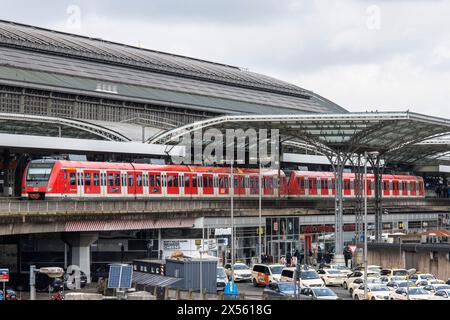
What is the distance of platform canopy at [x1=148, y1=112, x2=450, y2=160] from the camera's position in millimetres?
67812

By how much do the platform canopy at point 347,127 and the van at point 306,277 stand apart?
1634 cm

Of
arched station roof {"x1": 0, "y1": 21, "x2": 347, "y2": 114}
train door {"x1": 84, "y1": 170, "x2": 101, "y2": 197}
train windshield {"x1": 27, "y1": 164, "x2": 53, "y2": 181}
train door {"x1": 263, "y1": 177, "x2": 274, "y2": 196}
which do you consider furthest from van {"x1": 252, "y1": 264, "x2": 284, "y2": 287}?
arched station roof {"x1": 0, "y1": 21, "x2": 347, "y2": 114}

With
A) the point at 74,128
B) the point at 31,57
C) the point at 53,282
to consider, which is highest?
the point at 31,57

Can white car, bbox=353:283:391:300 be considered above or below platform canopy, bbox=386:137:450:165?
below

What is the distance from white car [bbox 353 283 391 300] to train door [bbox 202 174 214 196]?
26928 mm

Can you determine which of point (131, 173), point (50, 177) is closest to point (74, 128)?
point (131, 173)

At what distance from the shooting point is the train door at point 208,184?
75188mm

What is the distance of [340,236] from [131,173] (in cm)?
1885

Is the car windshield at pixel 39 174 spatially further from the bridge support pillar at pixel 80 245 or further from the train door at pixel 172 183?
the train door at pixel 172 183

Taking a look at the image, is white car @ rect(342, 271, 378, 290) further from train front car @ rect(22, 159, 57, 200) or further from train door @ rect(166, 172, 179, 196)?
train front car @ rect(22, 159, 57, 200)

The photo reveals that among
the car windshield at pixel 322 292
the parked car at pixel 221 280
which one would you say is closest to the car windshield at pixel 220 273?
the parked car at pixel 221 280

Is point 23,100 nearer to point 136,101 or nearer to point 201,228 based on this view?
point 136,101

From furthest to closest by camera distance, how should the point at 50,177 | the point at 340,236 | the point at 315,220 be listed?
the point at 315,220, the point at 340,236, the point at 50,177

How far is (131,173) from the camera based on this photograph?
2616 inches
